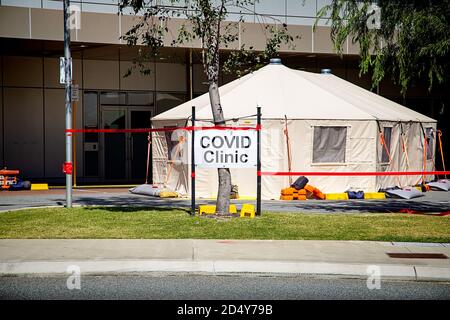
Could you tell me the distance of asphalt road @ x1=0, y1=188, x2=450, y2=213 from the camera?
17422 mm

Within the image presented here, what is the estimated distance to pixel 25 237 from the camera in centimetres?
1133

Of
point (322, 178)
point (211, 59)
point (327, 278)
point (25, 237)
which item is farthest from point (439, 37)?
point (25, 237)

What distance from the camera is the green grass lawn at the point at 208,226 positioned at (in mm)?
11656

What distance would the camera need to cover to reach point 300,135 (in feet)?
69.9

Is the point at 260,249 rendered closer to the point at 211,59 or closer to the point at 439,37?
the point at 211,59

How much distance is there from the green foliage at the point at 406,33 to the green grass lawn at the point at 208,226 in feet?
11.2

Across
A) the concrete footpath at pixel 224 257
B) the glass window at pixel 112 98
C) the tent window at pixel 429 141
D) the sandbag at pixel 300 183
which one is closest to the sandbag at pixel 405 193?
the sandbag at pixel 300 183

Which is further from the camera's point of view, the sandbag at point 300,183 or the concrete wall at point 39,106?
the concrete wall at point 39,106

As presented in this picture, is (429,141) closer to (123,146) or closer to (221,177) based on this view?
(123,146)

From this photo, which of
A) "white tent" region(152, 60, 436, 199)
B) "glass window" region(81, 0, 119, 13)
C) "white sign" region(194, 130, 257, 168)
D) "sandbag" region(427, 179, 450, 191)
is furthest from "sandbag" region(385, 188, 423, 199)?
"glass window" region(81, 0, 119, 13)

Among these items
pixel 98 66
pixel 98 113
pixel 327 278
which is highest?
pixel 98 66

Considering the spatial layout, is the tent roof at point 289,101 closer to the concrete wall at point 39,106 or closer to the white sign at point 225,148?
the concrete wall at point 39,106
